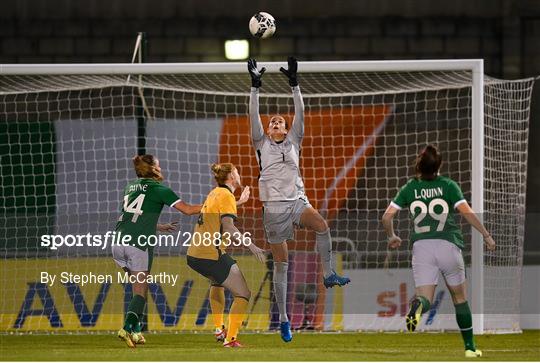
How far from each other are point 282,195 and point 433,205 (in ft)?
6.58

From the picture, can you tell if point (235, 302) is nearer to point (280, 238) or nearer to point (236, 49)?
point (280, 238)

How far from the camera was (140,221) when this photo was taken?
35.7 feet

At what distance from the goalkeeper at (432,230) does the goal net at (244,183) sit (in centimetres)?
298

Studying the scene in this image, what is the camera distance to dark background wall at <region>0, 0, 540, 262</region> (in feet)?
59.8

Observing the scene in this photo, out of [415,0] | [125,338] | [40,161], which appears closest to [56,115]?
[40,161]

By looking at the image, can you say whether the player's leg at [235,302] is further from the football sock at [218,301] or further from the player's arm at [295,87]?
the player's arm at [295,87]

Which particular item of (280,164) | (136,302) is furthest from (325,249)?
(136,302)

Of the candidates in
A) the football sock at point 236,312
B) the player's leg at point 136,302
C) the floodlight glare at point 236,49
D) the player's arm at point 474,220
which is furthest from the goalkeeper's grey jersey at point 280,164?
the floodlight glare at point 236,49

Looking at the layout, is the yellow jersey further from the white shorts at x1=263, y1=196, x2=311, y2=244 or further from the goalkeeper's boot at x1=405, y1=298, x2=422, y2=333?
the goalkeeper's boot at x1=405, y1=298, x2=422, y2=333

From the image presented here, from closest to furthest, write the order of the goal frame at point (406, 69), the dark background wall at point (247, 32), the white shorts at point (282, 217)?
1. the white shorts at point (282, 217)
2. the goal frame at point (406, 69)
3. the dark background wall at point (247, 32)

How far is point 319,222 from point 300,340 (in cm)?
119

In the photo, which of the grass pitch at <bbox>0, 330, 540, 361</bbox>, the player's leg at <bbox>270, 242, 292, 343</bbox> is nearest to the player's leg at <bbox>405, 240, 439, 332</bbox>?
the grass pitch at <bbox>0, 330, 540, 361</bbox>

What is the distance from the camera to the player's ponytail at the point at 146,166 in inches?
425

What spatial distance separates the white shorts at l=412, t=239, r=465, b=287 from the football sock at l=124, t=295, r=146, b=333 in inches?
87.2
